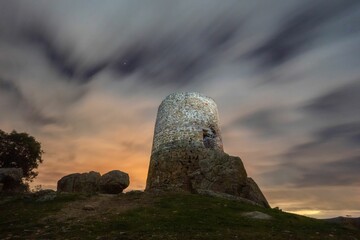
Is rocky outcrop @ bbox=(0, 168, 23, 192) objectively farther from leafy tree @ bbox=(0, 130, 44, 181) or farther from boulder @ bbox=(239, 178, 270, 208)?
boulder @ bbox=(239, 178, 270, 208)

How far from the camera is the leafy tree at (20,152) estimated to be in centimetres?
5009

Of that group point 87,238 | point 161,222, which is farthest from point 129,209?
point 87,238

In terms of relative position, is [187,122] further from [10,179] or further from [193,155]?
[10,179]

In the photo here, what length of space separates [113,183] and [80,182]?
4132 mm

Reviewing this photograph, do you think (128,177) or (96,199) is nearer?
(96,199)

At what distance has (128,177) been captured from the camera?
36344 millimetres

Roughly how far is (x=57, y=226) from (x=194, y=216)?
8.04 meters

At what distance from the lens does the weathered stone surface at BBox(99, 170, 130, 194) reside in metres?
34.9

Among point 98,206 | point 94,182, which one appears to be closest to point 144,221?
point 98,206

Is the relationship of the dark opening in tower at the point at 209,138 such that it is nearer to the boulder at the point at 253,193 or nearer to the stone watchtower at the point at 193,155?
the stone watchtower at the point at 193,155

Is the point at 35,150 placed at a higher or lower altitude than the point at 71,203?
higher

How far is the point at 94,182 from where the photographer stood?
3641 cm

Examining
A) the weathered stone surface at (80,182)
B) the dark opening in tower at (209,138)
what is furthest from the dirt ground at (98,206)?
the dark opening in tower at (209,138)

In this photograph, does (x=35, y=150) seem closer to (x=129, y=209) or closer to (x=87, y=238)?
(x=129, y=209)
